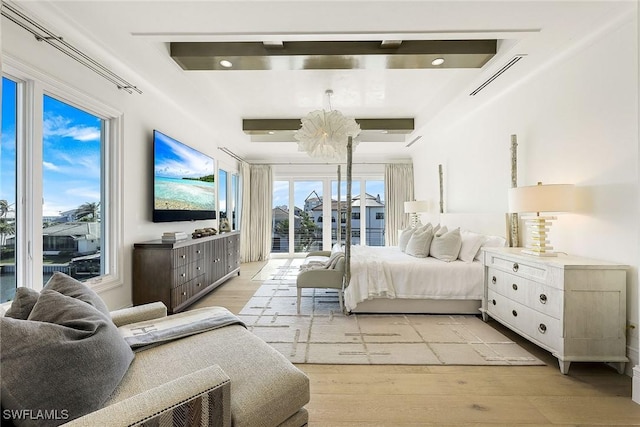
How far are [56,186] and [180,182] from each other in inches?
64.8

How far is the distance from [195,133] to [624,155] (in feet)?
15.9

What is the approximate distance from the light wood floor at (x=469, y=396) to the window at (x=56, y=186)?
2.13m

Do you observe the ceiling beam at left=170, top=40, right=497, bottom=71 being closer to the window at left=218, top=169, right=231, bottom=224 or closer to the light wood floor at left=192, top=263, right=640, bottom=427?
the light wood floor at left=192, top=263, right=640, bottom=427

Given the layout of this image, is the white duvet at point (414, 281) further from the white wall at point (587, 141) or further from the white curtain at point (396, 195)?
the white curtain at point (396, 195)

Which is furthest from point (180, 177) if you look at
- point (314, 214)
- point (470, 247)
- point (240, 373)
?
point (314, 214)

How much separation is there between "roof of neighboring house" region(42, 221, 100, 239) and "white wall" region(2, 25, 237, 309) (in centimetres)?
27

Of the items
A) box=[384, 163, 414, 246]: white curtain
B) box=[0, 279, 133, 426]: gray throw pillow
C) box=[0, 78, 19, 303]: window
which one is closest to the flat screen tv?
box=[0, 78, 19, 303]: window

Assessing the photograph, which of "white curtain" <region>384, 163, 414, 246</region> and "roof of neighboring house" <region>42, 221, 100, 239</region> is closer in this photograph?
"roof of neighboring house" <region>42, 221, 100, 239</region>

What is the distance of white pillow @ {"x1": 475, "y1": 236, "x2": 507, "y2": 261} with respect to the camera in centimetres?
346

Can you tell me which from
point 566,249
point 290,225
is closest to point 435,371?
point 566,249

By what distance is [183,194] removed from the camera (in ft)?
13.8

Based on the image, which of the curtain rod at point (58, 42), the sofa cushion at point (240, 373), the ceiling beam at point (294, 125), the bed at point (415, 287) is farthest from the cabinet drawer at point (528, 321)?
the curtain rod at point (58, 42)

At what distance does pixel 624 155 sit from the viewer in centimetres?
226

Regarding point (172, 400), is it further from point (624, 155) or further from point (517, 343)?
point (624, 155)
